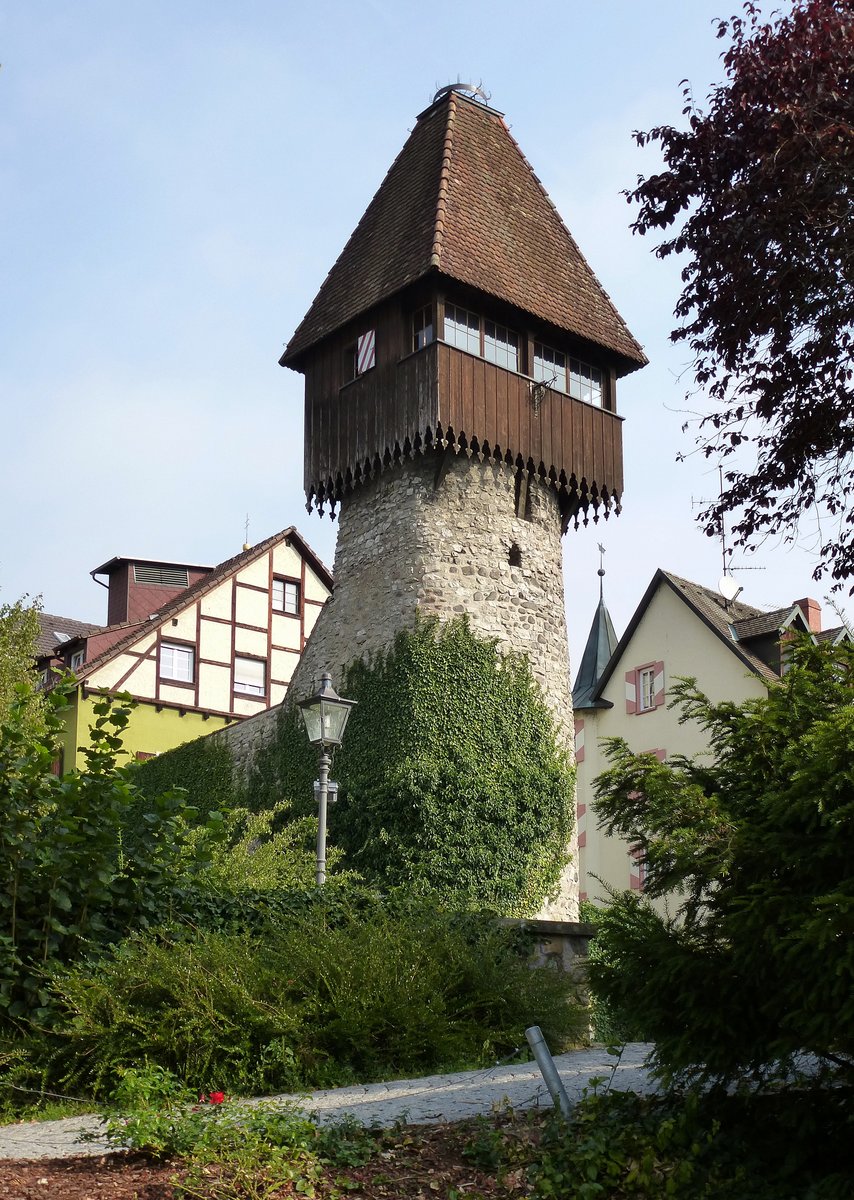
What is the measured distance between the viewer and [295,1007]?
8.46m

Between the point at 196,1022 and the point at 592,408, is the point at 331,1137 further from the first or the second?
the point at 592,408

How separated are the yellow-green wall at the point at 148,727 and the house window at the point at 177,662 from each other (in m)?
0.69

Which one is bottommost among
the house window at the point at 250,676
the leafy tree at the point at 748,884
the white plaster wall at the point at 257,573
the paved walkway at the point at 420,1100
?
the paved walkway at the point at 420,1100

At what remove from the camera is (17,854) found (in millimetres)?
8375

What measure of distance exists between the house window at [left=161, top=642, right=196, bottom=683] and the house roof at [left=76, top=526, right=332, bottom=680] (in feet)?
1.95

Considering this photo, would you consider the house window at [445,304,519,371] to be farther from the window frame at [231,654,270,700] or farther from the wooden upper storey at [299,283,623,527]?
the window frame at [231,654,270,700]

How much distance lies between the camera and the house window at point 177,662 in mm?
28203

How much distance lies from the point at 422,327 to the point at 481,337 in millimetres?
806

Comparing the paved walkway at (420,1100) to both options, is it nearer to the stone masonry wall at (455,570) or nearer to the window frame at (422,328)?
the stone masonry wall at (455,570)

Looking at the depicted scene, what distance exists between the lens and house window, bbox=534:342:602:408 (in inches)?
774

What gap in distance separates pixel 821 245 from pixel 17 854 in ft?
20.3

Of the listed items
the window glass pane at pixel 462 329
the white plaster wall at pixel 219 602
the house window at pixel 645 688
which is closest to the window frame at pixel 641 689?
the house window at pixel 645 688

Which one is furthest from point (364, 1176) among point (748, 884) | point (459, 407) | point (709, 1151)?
point (459, 407)

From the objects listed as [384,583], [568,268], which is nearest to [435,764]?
[384,583]
